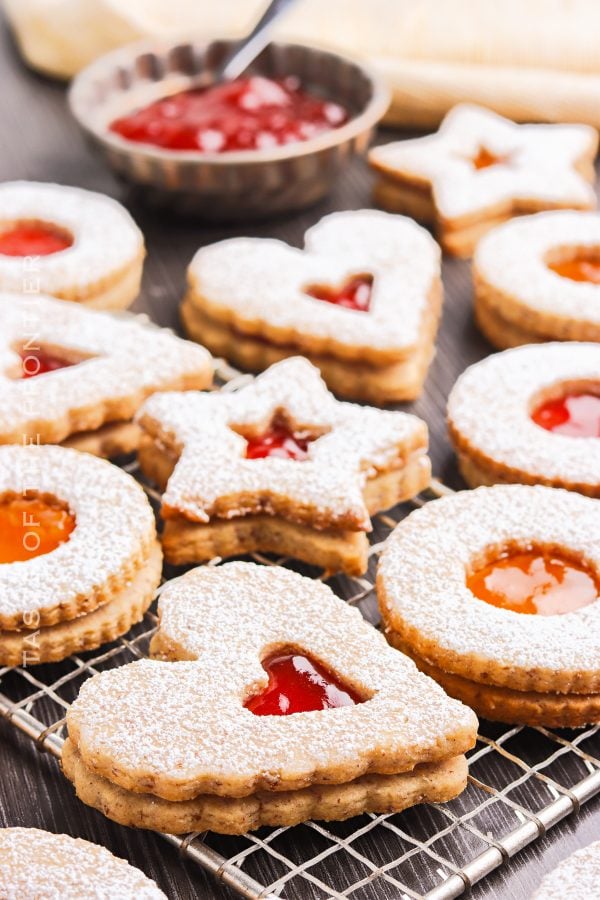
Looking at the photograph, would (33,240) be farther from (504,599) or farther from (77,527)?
(504,599)

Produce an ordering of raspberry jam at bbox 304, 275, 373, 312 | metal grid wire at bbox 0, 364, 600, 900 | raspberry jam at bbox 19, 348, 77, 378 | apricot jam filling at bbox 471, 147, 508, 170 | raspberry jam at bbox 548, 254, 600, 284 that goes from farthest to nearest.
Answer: apricot jam filling at bbox 471, 147, 508, 170, raspberry jam at bbox 548, 254, 600, 284, raspberry jam at bbox 304, 275, 373, 312, raspberry jam at bbox 19, 348, 77, 378, metal grid wire at bbox 0, 364, 600, 900

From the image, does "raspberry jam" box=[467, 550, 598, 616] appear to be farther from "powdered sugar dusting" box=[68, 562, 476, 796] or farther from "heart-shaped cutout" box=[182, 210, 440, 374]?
"heart-shaped cutout" box=[182, 210, 440, 374]

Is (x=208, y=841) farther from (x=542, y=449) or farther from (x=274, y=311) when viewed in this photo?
(x=274, y=311)

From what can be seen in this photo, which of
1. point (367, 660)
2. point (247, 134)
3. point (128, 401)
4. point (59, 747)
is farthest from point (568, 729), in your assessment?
point (247, 134)

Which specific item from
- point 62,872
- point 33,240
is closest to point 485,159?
point 33,240

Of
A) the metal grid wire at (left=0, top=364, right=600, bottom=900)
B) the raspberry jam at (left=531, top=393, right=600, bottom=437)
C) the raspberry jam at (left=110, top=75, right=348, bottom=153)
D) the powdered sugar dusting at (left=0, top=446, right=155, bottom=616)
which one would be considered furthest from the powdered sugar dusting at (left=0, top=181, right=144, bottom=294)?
the metal grid wire at (left=0, top=364, right=600, bottom=900)

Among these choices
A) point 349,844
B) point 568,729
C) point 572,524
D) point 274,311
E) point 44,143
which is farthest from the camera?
point 44,143
